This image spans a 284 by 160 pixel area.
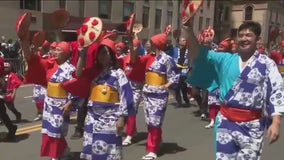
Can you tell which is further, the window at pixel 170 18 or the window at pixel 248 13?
the window at pixel 248 13

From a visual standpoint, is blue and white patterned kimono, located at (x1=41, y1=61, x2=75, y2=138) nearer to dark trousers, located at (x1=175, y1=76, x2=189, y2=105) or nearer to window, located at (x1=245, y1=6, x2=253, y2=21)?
dark trousers, located at (x1=175, y1=76, x2=189, y2=105)

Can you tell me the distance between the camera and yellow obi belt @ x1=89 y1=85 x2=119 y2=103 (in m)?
4.33

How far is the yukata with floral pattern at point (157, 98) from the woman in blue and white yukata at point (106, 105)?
2038 millimetres

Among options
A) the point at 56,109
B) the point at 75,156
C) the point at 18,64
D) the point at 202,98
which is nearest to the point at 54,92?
the point at 56,109

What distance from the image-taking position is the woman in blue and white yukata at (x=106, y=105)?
14.2 feet

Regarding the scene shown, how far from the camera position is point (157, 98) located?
21.0 feet

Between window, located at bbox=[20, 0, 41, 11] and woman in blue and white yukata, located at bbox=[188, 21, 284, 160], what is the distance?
21.9 meters

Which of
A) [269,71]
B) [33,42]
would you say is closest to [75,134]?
[33,42]

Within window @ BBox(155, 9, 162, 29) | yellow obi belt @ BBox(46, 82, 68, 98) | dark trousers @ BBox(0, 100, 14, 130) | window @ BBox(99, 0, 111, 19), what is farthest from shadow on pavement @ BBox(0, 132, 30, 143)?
window @ BBox(155, 9, 162, 29)

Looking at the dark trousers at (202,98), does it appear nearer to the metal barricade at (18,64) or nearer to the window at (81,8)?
the metal barricade at (18,64)

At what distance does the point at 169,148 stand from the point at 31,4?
64.7ft

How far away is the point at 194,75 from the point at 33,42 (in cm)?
293

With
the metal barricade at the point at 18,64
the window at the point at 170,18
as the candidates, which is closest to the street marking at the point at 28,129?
the metal barricade at the point at 18,64

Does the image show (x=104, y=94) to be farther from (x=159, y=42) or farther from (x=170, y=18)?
(x=170, y=18)
